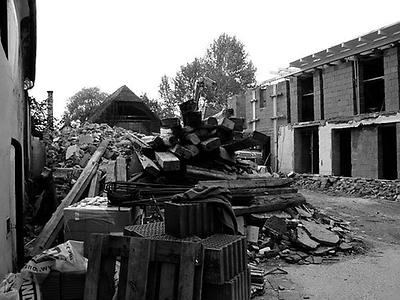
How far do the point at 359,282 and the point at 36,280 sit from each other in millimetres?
4398

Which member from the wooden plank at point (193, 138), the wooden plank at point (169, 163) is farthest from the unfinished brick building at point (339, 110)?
the wooden plank at point (169, 163)

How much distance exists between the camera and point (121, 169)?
334 inches

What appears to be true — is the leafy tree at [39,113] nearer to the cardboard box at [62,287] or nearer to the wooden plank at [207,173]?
the wooden plank at [207,173]

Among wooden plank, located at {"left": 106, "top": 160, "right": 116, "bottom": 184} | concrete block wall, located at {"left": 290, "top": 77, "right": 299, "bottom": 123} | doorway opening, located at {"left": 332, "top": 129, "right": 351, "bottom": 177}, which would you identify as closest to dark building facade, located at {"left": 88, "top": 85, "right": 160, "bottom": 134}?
concrete block wall, located at {"left": 290, "top": 77, "right": 299, "bottom": 123}

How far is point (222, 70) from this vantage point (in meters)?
40.1

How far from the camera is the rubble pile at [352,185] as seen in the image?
14.8 m

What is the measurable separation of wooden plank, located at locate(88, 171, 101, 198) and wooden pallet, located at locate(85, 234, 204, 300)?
4.61 meters

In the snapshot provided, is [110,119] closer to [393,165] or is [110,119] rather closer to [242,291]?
[393,165]

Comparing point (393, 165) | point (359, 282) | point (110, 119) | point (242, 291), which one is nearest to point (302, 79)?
point (393, 165)

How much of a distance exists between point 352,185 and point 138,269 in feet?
50.4

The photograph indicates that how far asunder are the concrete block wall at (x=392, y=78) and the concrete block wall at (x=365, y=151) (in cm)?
120

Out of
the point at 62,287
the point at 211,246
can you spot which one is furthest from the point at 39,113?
the point at 211,246

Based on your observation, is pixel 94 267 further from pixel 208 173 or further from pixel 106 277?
pixel 208 173

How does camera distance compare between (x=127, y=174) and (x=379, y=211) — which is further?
(x=379, y=211)
